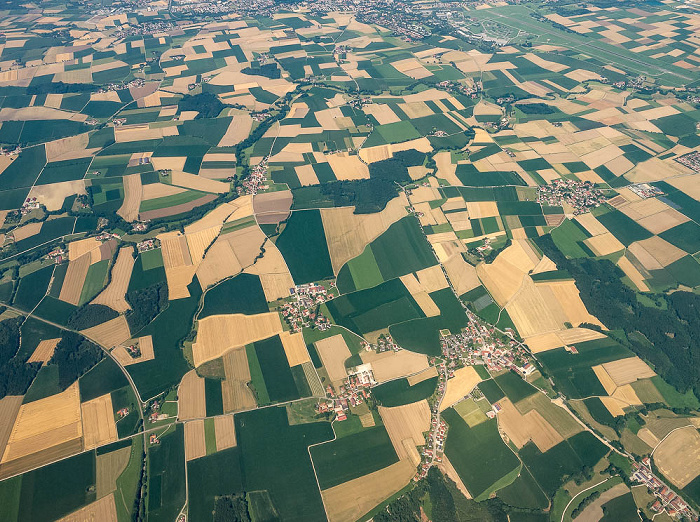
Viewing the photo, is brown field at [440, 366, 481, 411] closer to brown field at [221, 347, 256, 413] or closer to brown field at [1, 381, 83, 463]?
brown field at [221, 347, 256, 413]

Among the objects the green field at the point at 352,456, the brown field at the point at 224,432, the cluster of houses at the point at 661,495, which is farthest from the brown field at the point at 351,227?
the cluster of houses at the point at 661,495

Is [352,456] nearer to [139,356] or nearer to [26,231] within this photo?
[139,356]

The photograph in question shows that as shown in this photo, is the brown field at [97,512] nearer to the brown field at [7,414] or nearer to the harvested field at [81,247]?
the brown field at [7,414]

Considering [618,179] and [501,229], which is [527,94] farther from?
[501,229]

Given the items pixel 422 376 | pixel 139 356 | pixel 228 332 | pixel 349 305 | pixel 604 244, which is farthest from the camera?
pixel 604 244

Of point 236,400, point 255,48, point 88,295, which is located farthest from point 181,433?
point 255,48

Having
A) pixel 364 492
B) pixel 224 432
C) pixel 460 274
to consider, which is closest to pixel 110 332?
pixel 224 432

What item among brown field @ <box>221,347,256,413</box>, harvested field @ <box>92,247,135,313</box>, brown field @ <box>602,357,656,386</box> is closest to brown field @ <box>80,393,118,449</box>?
brown field @ <box>221,347,256,413</box>
